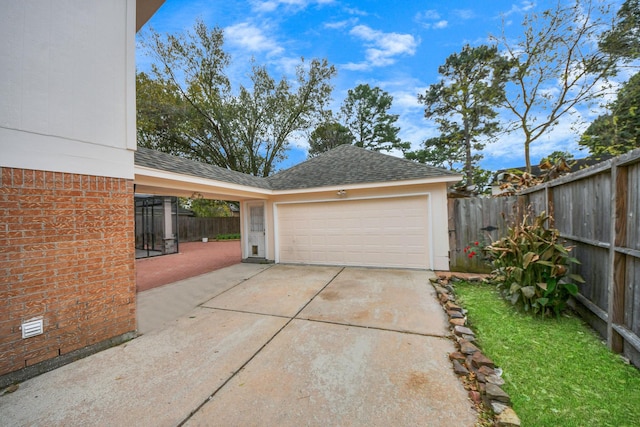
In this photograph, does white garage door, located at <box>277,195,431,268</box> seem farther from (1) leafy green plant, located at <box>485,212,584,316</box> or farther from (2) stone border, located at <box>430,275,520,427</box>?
(2) stone border, located at <box>430,275,520,427</box>

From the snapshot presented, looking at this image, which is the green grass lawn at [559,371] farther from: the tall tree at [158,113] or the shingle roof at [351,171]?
the tall tree at [158,113]

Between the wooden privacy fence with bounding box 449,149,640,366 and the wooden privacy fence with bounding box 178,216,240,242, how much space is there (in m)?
18.2

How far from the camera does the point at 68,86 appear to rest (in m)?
2.83

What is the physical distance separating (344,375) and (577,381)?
2118 millimetres

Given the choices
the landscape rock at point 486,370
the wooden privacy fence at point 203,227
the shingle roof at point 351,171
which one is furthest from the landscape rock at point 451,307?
the wooden privacy fence at point 203,227

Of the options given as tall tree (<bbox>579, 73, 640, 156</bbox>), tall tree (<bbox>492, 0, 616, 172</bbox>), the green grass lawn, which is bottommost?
the green grass lawn

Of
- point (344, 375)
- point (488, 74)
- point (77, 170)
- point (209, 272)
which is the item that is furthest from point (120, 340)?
point (488, 74)

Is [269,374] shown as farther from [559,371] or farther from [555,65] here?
[555,65]

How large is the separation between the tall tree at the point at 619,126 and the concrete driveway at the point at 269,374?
11.4 m

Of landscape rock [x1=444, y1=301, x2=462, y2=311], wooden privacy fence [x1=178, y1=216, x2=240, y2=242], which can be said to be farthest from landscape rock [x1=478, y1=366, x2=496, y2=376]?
wooden privacy fence [x1=178, y1=216, x2=240, y2=242]

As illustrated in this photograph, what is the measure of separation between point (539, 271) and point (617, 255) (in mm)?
1039

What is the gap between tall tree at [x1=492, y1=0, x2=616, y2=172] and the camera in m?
8.63

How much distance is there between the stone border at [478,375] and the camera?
6.14 feet

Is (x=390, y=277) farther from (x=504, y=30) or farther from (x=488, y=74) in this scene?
(x=488, y=74)
